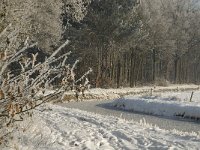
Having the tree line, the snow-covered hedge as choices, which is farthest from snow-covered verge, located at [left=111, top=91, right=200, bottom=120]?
the tree line

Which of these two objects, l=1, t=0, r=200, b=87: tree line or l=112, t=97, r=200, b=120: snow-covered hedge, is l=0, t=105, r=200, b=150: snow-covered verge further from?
l=112, t=97, r=200, b=120: snow-covered hedge

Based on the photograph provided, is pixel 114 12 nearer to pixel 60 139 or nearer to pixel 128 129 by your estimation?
pixel 128 129

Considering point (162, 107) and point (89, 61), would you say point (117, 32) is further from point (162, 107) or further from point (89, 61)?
point (162, 107)

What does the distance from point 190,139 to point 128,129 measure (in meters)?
2.03

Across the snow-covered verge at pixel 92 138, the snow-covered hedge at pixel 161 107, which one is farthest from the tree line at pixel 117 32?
the snow-covered verge at pixel 92 138

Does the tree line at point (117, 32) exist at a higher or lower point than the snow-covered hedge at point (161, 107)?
higher

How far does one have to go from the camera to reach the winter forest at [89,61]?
622 cm

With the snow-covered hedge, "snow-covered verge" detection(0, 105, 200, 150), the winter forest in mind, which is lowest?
"snow-covered verge" detection(0, 105, 200, 150)

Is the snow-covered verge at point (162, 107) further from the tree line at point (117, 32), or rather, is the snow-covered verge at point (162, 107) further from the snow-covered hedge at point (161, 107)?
the tree line at point (117, 32)

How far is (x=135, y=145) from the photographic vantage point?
11086 millimetres

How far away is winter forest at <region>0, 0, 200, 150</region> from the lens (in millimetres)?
6219

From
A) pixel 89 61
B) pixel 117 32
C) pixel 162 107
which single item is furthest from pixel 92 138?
pixel 89 61

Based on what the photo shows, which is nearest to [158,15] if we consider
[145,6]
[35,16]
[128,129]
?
[145,6]

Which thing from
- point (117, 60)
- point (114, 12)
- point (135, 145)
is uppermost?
point (114, 12)
